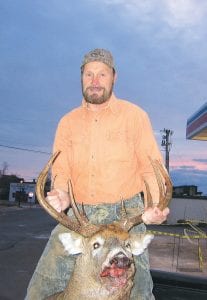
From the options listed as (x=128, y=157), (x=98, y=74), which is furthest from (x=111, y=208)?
(x=98, y=74)

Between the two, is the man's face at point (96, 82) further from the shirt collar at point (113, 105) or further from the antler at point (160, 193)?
the antler at point (160, 193)

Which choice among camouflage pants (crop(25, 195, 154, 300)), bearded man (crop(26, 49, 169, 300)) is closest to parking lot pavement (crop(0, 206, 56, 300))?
camouflage pants (crop(25, 195, 154, 300))

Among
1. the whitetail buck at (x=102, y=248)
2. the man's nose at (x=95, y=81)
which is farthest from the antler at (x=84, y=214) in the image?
the man's nose at (x=95, y=81)

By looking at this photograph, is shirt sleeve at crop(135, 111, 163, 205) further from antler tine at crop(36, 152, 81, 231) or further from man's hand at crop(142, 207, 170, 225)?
antler tine at crop(36, 152, 81, 231)

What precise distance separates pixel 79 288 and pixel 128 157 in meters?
1.21

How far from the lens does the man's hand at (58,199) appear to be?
170 inches

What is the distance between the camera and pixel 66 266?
4.70m

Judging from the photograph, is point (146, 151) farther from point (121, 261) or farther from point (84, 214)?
point (121, 261)

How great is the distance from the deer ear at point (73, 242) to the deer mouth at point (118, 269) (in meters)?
0.37

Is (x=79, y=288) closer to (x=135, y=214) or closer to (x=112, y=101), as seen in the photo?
(x=135, y=214)

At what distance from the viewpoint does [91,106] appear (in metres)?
4.73

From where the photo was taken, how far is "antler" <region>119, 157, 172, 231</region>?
4078 mm

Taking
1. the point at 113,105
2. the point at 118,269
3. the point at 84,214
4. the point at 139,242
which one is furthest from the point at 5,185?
the point at 118,269

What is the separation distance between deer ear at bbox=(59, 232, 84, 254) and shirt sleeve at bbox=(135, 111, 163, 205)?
73 cm
